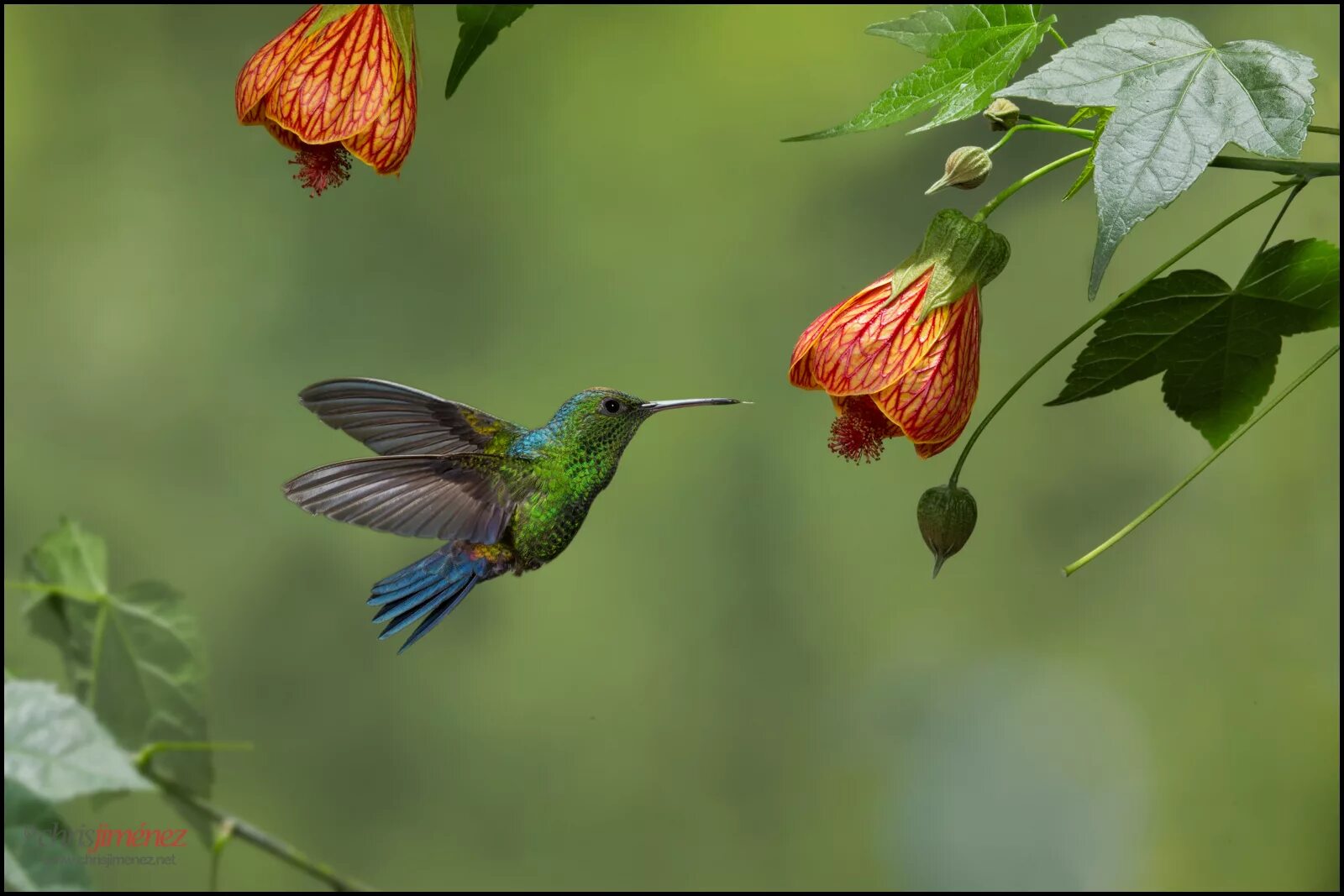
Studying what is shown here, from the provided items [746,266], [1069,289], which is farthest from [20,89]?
[1069,289]

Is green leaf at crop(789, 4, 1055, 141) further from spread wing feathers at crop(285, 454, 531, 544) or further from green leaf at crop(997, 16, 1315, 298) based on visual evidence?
spread wing feathers at crop(285, 454, 531, 544)

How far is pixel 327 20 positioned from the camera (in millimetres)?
422

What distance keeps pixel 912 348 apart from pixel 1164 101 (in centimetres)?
11

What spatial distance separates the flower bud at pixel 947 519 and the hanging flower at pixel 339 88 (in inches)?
8.7

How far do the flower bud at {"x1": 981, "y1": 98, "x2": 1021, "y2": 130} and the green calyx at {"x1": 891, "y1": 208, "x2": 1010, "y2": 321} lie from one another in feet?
0.11

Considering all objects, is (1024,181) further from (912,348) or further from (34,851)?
(34,851)

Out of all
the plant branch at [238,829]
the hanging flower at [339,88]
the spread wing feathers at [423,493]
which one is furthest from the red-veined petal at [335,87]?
the plant branch at [238,829]

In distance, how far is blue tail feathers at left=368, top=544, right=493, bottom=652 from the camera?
1.32 ft

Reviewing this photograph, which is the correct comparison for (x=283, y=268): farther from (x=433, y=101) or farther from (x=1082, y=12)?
(x=1082, y=12)

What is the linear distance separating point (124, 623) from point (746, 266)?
849mm

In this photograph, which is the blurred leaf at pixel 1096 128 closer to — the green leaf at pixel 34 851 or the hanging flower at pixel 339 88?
the hanging flower at pixel 339 88

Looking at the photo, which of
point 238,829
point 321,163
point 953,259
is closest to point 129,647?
point 238,829

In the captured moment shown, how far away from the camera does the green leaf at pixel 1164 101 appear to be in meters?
0.34

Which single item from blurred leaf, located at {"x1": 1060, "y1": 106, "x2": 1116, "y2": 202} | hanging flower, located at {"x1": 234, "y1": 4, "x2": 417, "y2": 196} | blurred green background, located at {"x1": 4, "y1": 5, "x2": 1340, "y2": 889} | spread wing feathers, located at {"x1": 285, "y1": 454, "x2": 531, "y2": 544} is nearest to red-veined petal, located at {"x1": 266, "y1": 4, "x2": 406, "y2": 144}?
hanging flower, located at {"x1": 234, "y1": 4, "x2": 417, "y2": 196}
